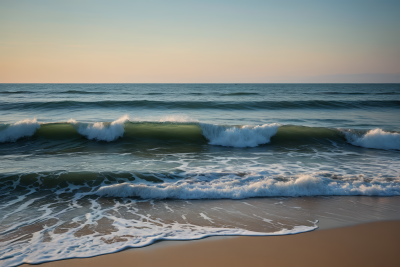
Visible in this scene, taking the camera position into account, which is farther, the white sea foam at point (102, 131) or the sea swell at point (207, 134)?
the white sea foam at point (102, 131)

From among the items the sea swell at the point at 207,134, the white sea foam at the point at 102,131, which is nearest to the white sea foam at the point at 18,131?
the sea swell at the point at 207,134

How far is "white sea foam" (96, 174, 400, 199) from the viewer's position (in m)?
4.88

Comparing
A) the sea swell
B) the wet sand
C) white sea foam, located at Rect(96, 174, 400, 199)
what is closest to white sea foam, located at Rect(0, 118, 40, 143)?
the sea swell

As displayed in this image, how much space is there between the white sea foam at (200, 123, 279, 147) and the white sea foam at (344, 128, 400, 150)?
332cm

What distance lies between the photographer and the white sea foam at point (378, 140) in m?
9.34

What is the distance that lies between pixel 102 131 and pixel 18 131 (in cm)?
332

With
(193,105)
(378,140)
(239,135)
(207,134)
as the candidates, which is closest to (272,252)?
(239,135)

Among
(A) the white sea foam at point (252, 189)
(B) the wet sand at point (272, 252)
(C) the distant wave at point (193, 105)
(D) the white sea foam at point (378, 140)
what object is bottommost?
(B) the wet sand at point (272, 252)

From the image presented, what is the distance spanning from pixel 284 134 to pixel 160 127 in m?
5.63

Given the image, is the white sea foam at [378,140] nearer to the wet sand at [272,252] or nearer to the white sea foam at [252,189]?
the white sea foam at [252,189]

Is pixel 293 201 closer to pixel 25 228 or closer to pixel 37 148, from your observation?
pixel 25 228

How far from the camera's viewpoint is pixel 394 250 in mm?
3137

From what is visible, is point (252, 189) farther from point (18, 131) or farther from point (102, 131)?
point (18, 131)

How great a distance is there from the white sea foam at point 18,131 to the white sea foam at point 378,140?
13.3 m
